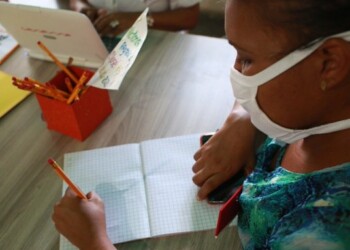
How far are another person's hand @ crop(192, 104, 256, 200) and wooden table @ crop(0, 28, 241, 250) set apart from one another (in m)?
0.09

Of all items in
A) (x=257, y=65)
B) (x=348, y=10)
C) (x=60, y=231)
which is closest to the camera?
(x=348, y=10)

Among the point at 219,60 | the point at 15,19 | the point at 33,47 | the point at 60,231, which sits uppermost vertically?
the point at 15,19

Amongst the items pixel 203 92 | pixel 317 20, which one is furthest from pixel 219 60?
pixel 317 20

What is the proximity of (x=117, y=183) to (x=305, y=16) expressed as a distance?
551mm

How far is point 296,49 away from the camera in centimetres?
52

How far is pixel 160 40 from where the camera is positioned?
1257 mm

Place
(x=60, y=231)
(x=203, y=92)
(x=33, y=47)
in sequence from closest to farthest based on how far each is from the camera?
(x=60, y=231), (x=203, y=92), (x=33, y=47)

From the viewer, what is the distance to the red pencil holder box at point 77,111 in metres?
0.91

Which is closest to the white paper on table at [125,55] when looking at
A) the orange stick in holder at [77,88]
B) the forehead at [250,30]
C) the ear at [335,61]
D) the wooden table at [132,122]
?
the orange stick in holder at [77,88]

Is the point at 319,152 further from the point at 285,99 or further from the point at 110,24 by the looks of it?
the point at 110,24

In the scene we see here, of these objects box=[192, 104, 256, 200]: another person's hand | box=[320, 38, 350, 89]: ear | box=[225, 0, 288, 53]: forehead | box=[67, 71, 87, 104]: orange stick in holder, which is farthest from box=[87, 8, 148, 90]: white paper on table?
box=[320, 38, 350, 89]: ear

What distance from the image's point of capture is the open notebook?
29.9 inches

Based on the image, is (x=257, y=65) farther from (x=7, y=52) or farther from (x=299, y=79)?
(x=7, y=52)

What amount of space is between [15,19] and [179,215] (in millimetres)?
770
